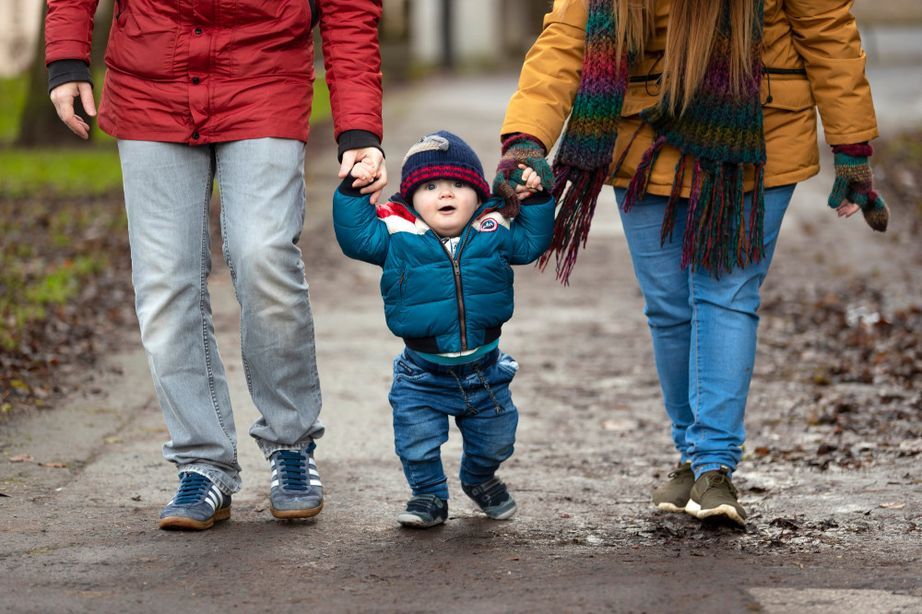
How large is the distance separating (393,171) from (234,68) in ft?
36.1

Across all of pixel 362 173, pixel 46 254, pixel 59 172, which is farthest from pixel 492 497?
pixel 59 172

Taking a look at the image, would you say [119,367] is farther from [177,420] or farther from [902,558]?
[902,558]

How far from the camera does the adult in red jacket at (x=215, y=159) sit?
4152mm

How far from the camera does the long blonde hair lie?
4184 mm

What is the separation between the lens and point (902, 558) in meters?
3.87

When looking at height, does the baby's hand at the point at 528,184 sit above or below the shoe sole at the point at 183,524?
above

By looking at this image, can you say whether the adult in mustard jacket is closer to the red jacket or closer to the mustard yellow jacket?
the mustard yellow jacket

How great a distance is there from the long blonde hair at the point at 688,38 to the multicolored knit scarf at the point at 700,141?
0.03 meters

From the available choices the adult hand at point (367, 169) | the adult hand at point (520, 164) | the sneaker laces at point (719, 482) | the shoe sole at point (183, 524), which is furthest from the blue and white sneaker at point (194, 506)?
the sneaker laces at point (719, 482)

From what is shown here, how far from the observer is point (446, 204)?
414cm

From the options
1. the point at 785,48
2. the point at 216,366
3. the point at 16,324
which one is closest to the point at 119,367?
the point at 16,324

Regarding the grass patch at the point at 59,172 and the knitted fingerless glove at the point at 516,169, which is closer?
the knitted fingerless glove at the point at 516,169

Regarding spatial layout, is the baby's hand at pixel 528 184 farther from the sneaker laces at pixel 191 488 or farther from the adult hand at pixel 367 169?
the sneaker laces at pixel 191 488

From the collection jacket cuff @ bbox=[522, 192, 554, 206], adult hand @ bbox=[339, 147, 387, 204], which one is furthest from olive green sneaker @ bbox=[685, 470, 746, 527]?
adult hand @ bbox=[339, 147, 387, 204]
